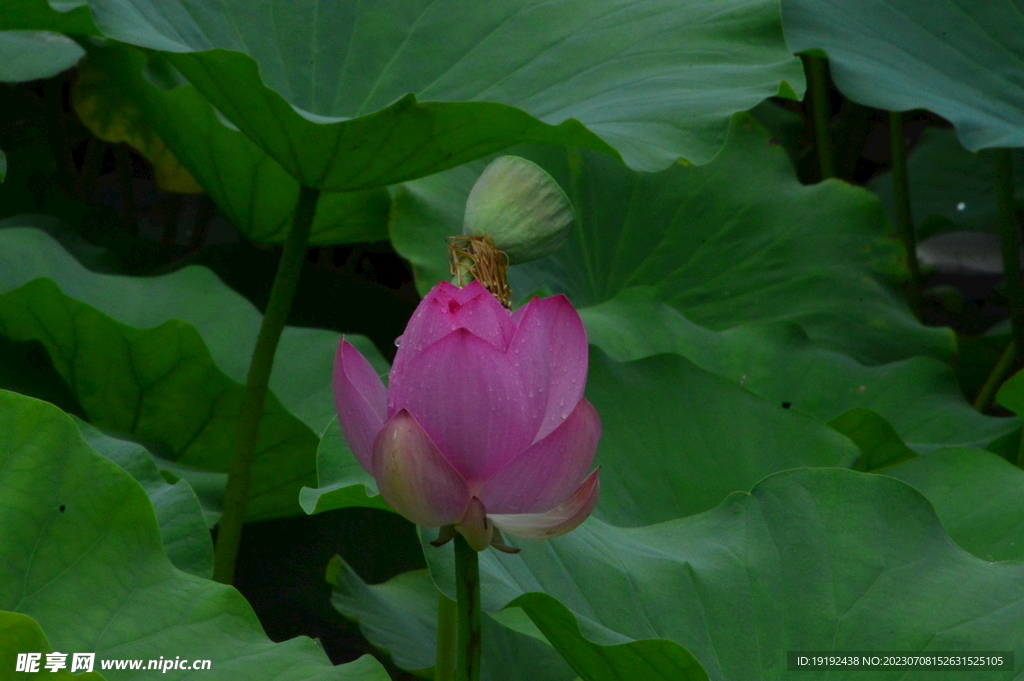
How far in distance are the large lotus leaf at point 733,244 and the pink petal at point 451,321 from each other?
0.92 m

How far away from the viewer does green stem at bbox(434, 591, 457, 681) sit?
2.73ft

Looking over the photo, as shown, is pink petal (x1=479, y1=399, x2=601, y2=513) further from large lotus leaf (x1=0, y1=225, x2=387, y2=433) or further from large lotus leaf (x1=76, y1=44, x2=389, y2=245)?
large lotus leaf (x1=76, y1=44, x2=389, y2=245)

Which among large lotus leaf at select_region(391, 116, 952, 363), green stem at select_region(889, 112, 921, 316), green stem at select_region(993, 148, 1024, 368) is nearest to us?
large lotus leaf at select_region(391, 116, 952, 363)

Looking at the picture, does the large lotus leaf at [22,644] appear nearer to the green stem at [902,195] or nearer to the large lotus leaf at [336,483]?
the large lotus leaf at [336,483]

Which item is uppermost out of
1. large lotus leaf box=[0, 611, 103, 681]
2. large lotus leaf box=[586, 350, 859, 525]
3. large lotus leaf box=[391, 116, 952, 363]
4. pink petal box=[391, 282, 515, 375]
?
large lotus leaf box=[391, 116, 952, 363]

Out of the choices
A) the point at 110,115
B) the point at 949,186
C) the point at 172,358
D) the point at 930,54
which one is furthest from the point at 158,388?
the point at 949,186

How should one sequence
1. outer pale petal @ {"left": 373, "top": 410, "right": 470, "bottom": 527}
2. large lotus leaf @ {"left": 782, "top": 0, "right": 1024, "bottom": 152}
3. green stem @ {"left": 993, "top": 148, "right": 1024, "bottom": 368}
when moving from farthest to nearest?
green stem @ {"left": 993, "top": 148, "right": 1024, "bottom": 368} → large lotus leaf @ {"left": 782, "top": 0, "right": 1024, "bottom": 152} → outer pale petal @ {"left": 373, "top": 410, "right": 470, "bottom": 527}

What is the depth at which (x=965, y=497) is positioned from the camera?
104 cm

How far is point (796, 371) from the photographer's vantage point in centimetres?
132

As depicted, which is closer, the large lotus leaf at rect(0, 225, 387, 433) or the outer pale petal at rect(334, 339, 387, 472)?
the outer pale petal at rect(334, 339, 387, 472)

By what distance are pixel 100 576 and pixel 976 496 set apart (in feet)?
2.71

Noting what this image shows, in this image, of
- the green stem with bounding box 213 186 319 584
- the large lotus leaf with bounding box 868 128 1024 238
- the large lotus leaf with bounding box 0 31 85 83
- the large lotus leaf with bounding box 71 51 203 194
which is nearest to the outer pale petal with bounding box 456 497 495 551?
the green stem with bounding box 213 186 319 584

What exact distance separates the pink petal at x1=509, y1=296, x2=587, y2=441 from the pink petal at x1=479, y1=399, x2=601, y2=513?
24mm

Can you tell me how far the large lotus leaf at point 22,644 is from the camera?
554 millimetres
